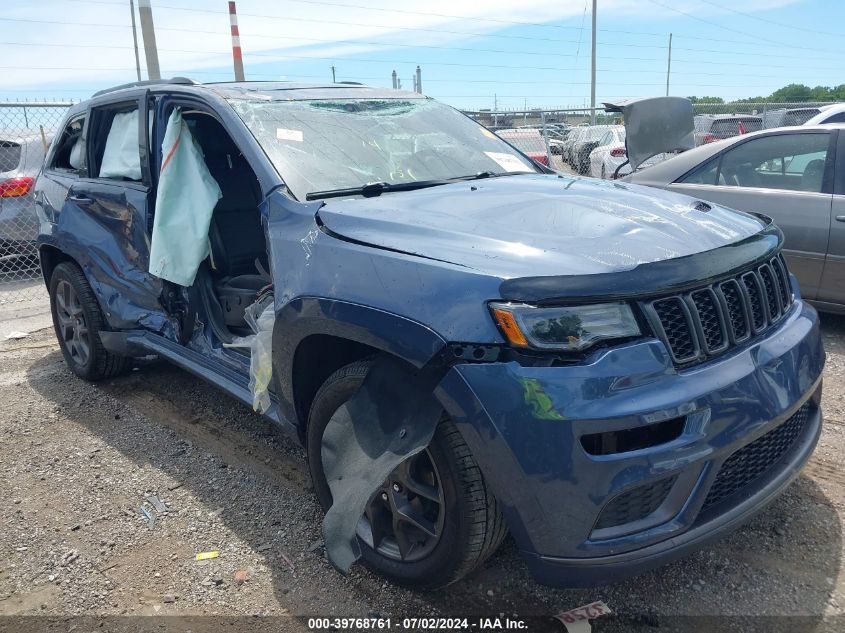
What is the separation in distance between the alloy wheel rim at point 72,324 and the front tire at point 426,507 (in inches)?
108

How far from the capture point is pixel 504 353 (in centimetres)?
204

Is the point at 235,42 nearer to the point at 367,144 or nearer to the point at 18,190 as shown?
the point at 18,190

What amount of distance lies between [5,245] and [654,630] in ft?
27.5

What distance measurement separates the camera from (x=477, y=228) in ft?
7.95

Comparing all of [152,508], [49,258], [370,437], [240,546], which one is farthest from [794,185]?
[49,258]

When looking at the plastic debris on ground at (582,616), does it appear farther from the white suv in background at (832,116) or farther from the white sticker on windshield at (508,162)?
the white suv in background at (832,116)

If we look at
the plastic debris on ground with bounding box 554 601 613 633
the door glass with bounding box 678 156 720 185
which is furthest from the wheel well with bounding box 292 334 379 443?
the door glass with bounding box 678 156 720 185

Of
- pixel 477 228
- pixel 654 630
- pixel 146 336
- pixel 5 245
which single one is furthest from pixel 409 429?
pixel 5 245

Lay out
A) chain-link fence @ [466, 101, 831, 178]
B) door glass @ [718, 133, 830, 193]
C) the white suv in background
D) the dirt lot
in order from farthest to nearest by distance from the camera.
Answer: chain-link fence @ [466, 101, 831, 178] → the white suv in background → door glass @ [718, 133, 830, 193] → the dirt lot

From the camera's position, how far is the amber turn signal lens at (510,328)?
203 cm

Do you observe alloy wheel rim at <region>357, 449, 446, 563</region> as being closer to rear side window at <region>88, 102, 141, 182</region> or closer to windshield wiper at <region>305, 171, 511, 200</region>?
windshield wiper at <region>305, 171, 511, 200</region>

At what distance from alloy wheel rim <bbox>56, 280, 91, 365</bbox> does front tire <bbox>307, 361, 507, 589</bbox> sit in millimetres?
2742

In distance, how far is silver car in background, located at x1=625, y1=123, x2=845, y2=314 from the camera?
16.1ft

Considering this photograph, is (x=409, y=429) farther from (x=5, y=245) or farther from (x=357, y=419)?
(x=5, y=245)
